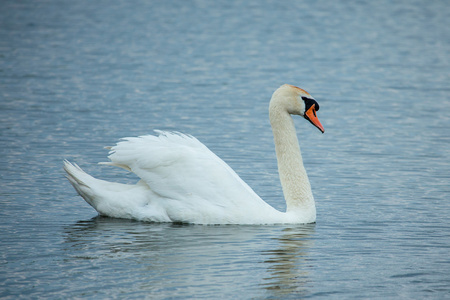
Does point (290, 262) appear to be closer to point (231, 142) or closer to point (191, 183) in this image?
point (191, 183)

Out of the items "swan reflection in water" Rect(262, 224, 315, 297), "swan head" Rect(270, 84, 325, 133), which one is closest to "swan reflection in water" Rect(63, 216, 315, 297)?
"swan reflection in water" Rect(262, 224, 315, 297)

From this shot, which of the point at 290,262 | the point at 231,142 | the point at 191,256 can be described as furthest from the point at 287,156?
the point at 231,142

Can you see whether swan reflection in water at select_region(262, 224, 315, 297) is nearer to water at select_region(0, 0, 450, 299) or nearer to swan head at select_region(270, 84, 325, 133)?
water at select_region(0, 0, 450, 299)

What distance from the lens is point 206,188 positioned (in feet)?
29.8

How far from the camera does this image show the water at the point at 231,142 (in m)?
7.57

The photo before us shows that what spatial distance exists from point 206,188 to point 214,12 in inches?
979

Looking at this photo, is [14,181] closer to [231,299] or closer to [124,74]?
[231,299]

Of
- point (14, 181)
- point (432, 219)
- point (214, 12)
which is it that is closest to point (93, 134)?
point (14, 181)

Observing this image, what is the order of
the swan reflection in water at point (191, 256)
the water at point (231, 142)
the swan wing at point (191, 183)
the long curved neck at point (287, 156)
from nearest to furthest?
1. the swan reflection in water at point (191, 256)
2. the water at point (231, 142)
3. the swan wing at point (191, 183)
4. the long curved neck at point (287, 156)

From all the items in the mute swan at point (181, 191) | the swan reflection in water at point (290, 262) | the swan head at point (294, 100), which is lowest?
the swan reflection in water at point (290, 262)

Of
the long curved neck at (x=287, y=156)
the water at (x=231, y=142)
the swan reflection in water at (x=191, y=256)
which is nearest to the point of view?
the swan reflection in water at (x=191, y=256)

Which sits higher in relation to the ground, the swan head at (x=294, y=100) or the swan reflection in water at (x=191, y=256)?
the swan head at (x=294, y=100)

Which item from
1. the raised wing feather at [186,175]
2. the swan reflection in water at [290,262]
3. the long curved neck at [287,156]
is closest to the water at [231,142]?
the swan reflection in water at [290,262]

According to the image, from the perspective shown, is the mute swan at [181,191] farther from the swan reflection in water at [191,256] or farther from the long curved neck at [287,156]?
the swan reflection in water at [191,256]
